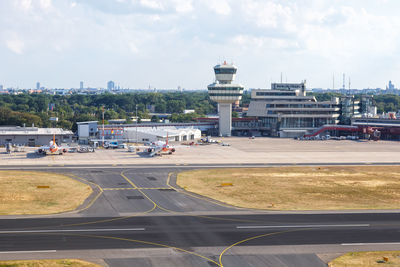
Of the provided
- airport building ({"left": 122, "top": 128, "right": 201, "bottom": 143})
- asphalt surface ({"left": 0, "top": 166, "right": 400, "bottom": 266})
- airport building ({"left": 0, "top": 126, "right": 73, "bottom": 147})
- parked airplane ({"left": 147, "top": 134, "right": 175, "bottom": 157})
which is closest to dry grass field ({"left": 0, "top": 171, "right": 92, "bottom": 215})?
asphalt surface ({"left": 0, "top": 166, "right": 400, "bottom": 266})

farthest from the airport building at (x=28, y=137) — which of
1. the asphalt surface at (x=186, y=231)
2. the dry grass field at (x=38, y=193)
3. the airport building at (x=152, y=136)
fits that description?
the asphalt surface at (x=186, y=231)

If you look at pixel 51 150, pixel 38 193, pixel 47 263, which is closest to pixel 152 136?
pixel 51 150

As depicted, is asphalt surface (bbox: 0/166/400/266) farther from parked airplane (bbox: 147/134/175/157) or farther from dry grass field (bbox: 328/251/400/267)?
parked airplane (bbox: 147/134/175/157)

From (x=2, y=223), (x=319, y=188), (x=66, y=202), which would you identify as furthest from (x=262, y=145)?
(x=2, y=223)

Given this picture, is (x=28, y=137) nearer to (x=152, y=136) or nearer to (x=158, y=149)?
(x=152, y=136)

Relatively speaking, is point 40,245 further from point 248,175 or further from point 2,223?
point 248,175

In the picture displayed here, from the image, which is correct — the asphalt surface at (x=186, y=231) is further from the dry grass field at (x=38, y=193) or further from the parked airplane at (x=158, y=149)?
the parked airplane at (x=158, y=149)
